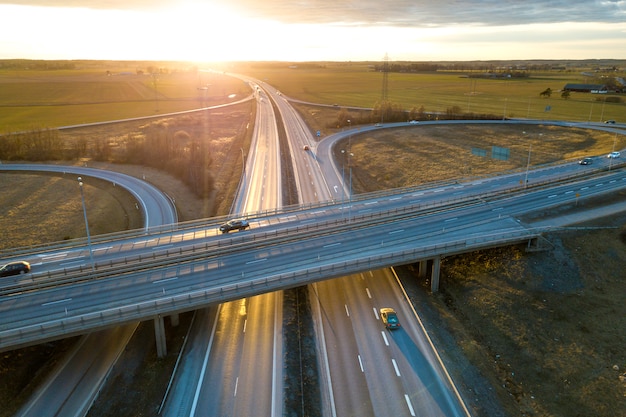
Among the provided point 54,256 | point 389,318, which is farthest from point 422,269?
point 54,256

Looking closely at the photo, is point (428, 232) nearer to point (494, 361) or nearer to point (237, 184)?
point (494, 361)

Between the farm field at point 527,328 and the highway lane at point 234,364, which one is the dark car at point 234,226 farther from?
the farm field at point 527,328

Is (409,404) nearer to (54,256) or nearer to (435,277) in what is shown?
(435,277)

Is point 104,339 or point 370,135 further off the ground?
point 370,135

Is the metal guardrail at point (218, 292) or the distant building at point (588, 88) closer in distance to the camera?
the metal guardrail at point (218, 292)

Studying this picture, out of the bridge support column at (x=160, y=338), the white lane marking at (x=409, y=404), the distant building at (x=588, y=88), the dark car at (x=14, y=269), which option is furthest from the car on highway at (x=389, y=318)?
the distant building at (x=588, y=88)

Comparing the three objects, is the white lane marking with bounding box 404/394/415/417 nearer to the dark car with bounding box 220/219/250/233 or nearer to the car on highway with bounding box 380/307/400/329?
the car on highway with bounding box 380/307/400/329

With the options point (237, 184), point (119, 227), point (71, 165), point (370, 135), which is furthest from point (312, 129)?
point (119, 227)
